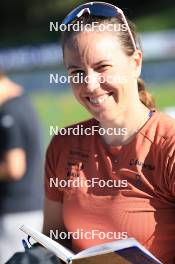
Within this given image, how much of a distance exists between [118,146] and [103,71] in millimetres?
189

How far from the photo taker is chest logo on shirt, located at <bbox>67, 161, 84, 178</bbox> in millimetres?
1658

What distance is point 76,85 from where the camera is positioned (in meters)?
1.62

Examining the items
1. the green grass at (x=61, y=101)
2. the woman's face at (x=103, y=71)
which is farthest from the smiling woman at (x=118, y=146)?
the green grass at (x=61, y=101)

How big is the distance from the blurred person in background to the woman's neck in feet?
3.92

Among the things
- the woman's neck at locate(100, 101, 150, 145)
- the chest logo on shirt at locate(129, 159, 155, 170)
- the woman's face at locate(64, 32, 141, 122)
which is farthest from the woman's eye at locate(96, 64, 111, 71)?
the chest logo on shirt at locate(129, 159, 155, 170)

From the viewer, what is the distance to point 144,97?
5.52 feet

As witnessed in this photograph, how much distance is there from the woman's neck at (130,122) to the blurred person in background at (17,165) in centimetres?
119

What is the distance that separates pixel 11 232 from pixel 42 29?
224 inches

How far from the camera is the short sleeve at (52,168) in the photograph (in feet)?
5.65

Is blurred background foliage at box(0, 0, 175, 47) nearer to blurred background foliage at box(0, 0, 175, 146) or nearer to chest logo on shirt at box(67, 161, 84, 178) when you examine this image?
blurred background foliage at box(0, 0, 175, 146)

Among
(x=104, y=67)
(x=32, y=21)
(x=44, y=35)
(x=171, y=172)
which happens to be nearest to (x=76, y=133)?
(x=104, y=67)

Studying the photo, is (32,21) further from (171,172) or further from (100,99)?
(171,172)

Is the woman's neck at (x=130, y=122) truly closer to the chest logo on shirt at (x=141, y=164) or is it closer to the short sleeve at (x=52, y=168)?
the chest logo on shirt at (x=141, y=164)

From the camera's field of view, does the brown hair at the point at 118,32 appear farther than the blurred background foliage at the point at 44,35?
No
